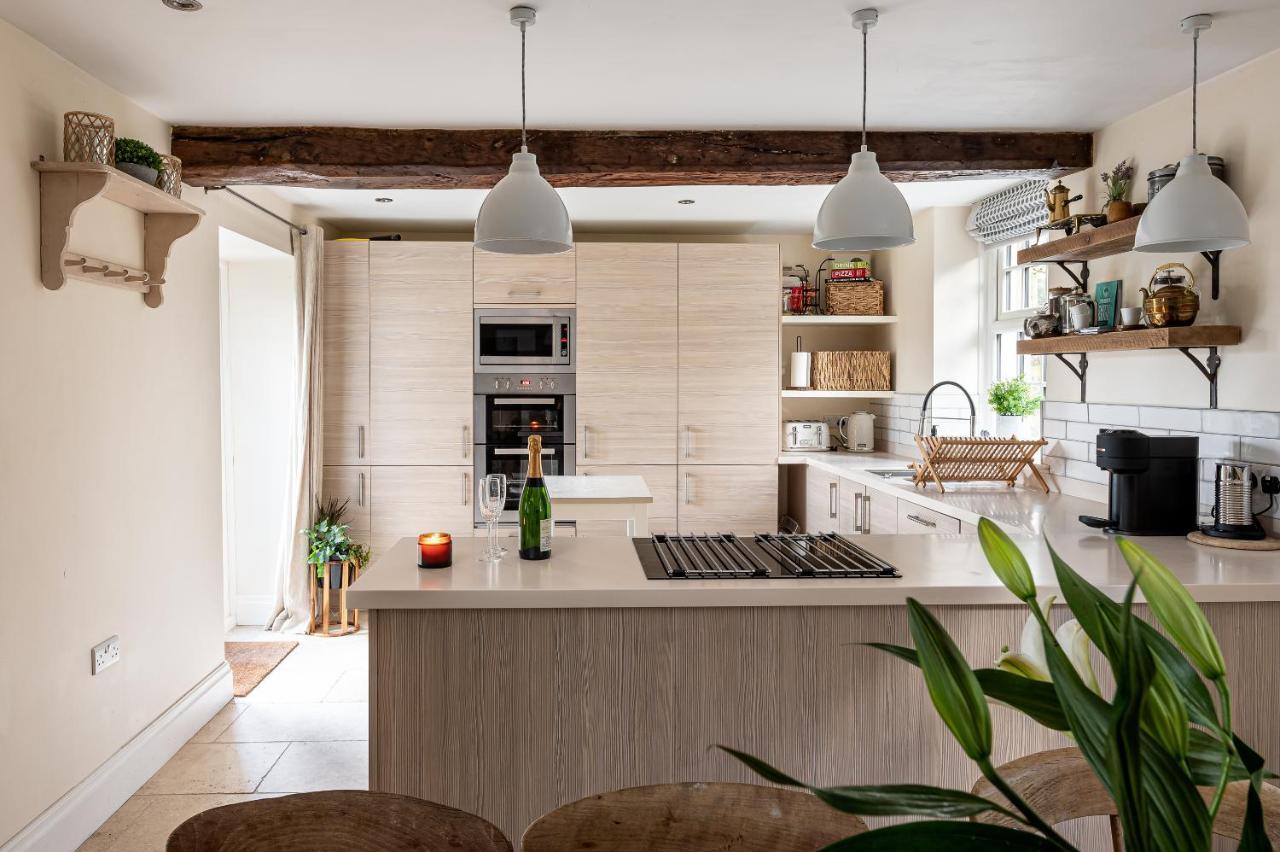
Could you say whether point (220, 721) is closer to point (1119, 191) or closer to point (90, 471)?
point (90, 471)

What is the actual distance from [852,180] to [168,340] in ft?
8.08

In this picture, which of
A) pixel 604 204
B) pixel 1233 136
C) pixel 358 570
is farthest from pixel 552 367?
pixel 1233 136

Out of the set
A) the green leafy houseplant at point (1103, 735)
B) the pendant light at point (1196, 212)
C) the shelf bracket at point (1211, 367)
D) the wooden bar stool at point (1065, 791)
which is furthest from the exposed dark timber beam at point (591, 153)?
the green leafy houseplant at point (1103, 735)

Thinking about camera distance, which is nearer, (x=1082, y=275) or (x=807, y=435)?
(x=1082, y=275)

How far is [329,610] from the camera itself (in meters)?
4.95

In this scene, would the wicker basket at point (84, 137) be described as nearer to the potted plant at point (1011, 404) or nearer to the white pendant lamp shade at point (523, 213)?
the white pendant lamp shade at point (523, 213)

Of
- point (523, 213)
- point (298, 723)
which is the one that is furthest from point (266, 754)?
point (523, 213)

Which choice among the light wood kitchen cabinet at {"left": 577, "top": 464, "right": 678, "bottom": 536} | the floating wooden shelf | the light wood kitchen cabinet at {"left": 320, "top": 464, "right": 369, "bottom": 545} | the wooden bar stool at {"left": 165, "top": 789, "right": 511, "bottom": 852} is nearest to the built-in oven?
the light wood kitchen cabinet at {"left": 577, "top": 464, "right": 678, "bottom": 536}

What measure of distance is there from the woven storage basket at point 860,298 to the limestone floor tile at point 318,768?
3594 mm

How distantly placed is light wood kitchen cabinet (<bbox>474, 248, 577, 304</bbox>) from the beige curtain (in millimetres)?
887

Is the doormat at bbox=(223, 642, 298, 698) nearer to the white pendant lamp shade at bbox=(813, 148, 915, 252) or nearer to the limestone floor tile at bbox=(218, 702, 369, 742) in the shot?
the limestone floor tile at bbox=(218, 702, 369, 742)

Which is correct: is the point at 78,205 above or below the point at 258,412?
above

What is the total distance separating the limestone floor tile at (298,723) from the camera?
3506 millimetres

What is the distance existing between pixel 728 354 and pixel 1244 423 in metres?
2.93
